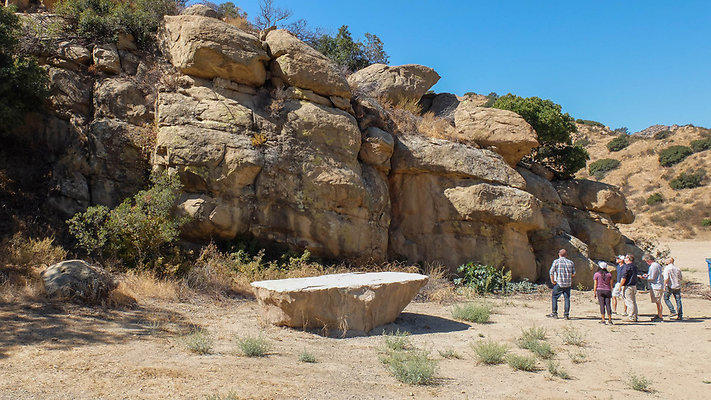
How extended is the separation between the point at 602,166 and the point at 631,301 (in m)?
35.2

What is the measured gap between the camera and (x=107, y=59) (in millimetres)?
12680

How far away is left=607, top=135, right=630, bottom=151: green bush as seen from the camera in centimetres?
4550

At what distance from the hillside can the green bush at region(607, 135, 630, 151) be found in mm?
452

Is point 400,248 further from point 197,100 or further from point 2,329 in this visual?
point 2,329

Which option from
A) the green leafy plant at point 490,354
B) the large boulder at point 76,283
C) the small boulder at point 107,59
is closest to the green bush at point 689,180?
the green leafy plant at point 490,354

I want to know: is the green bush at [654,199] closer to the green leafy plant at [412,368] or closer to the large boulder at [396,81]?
the large boulder at [396,81]

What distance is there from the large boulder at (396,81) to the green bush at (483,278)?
23.4ft

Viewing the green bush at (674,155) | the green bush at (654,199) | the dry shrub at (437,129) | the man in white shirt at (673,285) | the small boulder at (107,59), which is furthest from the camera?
the green bush at (674,155)

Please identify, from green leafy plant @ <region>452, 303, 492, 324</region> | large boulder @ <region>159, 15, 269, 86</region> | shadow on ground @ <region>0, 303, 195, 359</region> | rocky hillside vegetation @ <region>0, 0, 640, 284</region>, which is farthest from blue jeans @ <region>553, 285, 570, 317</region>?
large boulder @ <region>159, 15, 269, 86</region>

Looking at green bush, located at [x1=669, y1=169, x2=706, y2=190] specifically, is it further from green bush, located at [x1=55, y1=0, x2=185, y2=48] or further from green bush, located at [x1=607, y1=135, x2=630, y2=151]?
green bush, located at [x1=55, y1=0, x2=185, y2=48]

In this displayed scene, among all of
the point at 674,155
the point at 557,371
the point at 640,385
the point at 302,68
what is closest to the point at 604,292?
the point at 557,371

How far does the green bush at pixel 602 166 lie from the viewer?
136ft

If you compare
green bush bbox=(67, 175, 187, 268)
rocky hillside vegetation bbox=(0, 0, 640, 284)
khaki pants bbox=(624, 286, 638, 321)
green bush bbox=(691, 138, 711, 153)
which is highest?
green bush bbox=(691, 138, 711, 153)

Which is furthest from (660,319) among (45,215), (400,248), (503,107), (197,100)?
(45,215)
